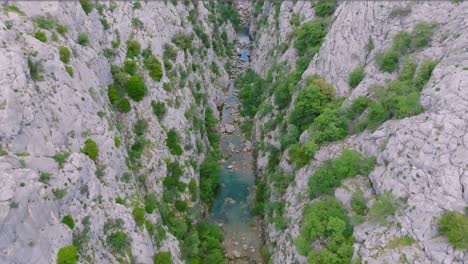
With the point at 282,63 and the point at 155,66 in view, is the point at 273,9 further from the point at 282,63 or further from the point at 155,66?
the point at 155,66

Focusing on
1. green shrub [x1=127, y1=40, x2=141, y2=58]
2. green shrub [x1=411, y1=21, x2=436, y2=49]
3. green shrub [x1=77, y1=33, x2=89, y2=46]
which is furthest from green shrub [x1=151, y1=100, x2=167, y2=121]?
green shrub [x1=411, y1=21, x2=436, y2=49]

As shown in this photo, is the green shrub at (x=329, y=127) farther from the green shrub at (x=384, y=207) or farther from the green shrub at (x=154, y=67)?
the green shrub at (x=154, y=67)

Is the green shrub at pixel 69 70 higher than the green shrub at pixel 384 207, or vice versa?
the green shrub at pixel 69 70

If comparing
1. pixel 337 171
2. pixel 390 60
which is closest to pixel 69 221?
pixel 337 171

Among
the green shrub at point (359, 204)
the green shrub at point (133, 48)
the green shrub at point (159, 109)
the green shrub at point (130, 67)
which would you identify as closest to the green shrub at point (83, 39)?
the green shrub at point (130, 67)

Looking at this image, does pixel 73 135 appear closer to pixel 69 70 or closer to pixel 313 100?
pixel 69 70

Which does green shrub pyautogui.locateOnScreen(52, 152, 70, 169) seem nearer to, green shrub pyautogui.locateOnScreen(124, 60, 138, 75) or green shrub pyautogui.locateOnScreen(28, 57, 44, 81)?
green shrub pyautogui.locateOnScreen(28, 57, 44, 81)

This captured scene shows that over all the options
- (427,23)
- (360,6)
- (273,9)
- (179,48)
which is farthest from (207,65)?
(427,23)
